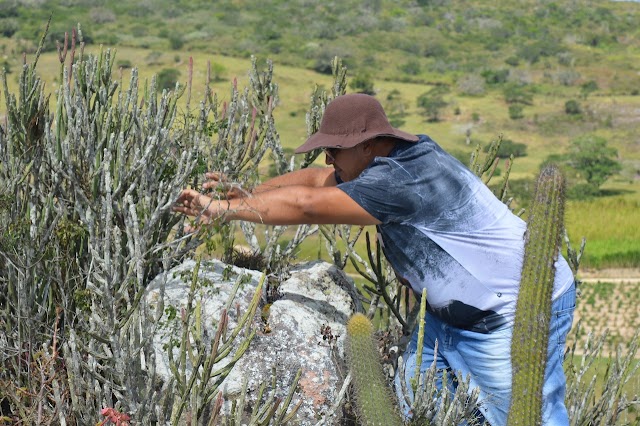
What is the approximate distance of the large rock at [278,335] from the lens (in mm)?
3818

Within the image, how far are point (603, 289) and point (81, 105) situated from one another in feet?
64.4

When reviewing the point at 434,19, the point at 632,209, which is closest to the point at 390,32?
the point at 434,19

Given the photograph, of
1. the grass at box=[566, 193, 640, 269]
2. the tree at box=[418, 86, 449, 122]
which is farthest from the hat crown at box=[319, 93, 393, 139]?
the tree at box=[418, 86, 449, 122]

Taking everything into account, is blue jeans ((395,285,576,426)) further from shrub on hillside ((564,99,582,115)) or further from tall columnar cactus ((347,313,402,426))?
shrub on hillside ((564,99,582,115))

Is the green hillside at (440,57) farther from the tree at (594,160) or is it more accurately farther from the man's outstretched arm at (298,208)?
the man's outstretched arm at (298,208)

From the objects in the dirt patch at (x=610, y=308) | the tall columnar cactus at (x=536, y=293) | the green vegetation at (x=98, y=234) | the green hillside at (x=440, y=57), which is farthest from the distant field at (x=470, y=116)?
the tall columnar cactus at (x=536, y=293)

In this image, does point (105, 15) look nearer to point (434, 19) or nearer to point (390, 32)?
point (390, 32)

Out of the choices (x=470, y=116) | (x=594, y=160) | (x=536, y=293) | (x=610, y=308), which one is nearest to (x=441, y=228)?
(x=536, y=293)

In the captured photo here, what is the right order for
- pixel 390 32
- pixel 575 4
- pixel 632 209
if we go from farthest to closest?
pixel 575 4 < pixel 390 32 < pixel 632 209

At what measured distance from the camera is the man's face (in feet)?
12.0

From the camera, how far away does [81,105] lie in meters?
4.08

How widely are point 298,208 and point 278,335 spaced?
756mm

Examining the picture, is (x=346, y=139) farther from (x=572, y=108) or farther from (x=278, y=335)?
(x=572, y=108)

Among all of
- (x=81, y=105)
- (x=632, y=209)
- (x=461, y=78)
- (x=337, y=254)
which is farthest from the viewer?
(x=461, y=78)
